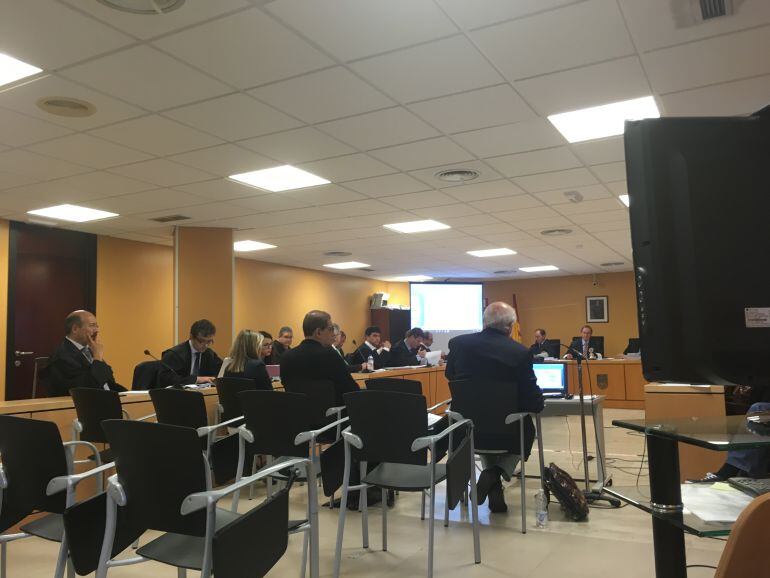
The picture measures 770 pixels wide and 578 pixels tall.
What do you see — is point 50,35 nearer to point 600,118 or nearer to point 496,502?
point 600,118

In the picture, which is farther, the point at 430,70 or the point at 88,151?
the point at 88,151

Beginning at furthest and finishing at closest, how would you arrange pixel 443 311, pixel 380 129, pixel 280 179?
pixel 443 311, pixel 280 179, pixel 380 129

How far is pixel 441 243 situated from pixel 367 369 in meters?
2.76

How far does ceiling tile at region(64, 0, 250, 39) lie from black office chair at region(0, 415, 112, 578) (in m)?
1.77

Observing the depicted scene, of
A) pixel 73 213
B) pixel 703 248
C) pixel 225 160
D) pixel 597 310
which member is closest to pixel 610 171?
pixel 225 160

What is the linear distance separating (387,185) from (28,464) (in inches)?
158

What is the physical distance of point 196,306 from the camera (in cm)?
716

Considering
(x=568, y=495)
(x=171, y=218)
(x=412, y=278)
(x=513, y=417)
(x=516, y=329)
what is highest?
(x=171, y=218)

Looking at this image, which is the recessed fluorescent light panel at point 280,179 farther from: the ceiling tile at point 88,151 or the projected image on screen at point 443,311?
the projected image on screen at point 443,311

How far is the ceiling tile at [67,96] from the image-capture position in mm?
3375

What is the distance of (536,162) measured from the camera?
16.4 feet

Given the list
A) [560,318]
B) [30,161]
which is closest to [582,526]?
[30,161]

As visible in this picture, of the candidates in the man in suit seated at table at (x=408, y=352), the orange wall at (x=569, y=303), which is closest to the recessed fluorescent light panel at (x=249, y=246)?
the man in suit seated at table at (x=408, y=352)

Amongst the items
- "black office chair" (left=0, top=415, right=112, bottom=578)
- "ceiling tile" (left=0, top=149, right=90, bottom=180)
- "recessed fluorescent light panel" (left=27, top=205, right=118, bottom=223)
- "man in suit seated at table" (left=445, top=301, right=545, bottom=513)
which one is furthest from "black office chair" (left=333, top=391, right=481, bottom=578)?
"recessed fluorescent light panel" (left=27, top=205, right=118, bottom=223)
